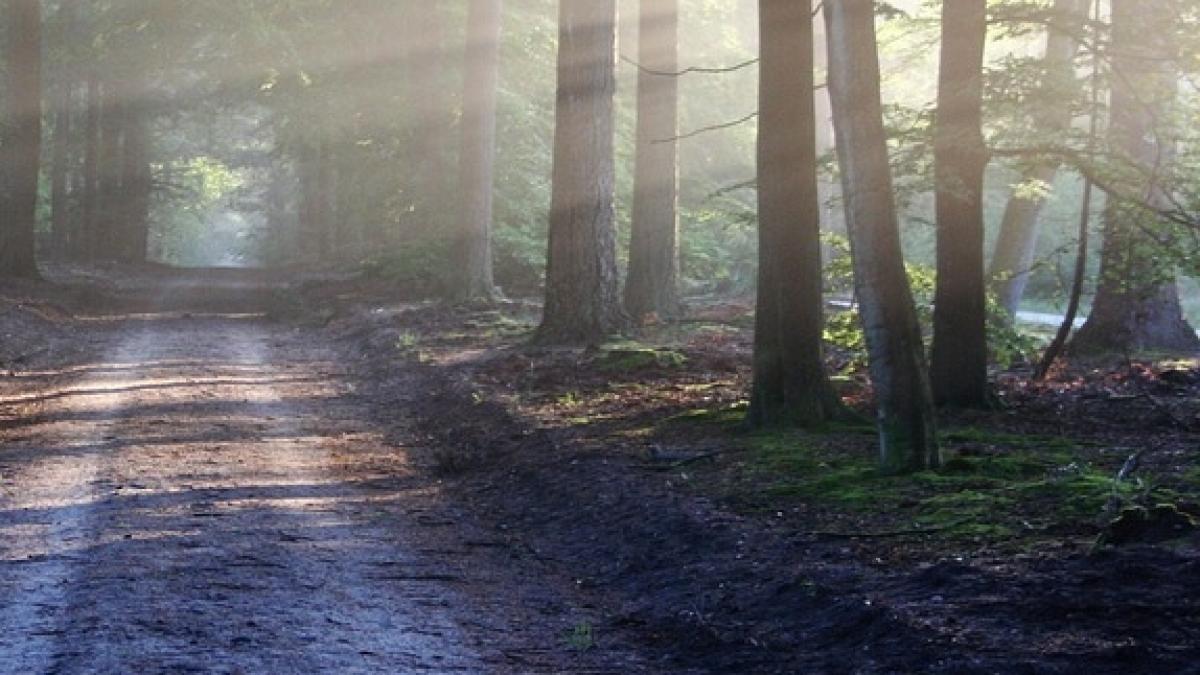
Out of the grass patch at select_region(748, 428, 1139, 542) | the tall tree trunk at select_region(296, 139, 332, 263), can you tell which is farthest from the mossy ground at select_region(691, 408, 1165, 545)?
the tall tree trunk at select_region(296, 139, 332, 263)

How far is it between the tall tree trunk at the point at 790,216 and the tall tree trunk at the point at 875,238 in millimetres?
2614

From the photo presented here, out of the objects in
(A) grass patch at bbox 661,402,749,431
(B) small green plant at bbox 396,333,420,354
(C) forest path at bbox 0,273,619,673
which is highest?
(B) small green plant at bbox 396,333,420,354

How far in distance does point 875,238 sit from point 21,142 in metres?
25.6

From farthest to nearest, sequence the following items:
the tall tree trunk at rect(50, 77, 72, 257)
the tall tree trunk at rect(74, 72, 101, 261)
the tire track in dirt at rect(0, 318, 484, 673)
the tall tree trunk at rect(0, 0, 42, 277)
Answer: the tall tree trunk at rect(50, 77, 72, 257)
the tall tree trunk at rect(74, 72, 101, 261)
the tall tree trunk at rect(0, 0, 42, 277)
the tire track in dirt at rect(0, 318, 484, 673)

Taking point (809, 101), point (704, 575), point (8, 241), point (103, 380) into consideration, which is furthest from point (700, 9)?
point (704, 575)

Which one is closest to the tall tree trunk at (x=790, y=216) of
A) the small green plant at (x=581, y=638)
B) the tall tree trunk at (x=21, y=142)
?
the small green plant at (x=581, y=638)

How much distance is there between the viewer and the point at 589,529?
33.3ft

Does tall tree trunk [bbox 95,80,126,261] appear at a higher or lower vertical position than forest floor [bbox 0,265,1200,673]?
higher

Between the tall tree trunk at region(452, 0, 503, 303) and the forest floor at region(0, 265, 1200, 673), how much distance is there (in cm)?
960

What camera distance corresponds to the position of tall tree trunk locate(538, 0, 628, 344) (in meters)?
19.7

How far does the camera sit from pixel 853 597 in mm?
7312

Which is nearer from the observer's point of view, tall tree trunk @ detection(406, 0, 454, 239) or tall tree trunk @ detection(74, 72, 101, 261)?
tall tree trunk @ detection(406, 0, 454, 239)

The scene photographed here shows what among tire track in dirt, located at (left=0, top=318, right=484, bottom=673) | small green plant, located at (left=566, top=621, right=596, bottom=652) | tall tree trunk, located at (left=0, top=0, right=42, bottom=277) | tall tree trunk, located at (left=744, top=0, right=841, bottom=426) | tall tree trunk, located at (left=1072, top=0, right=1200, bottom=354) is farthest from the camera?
tall tree trunk, located at (left=0, top=0, right=42, bottom=277)

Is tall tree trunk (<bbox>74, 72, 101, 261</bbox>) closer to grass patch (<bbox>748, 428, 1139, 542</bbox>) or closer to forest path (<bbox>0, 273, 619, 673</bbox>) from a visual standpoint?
forest path (<bbox>0, 273, 619, 673</bbox>)
